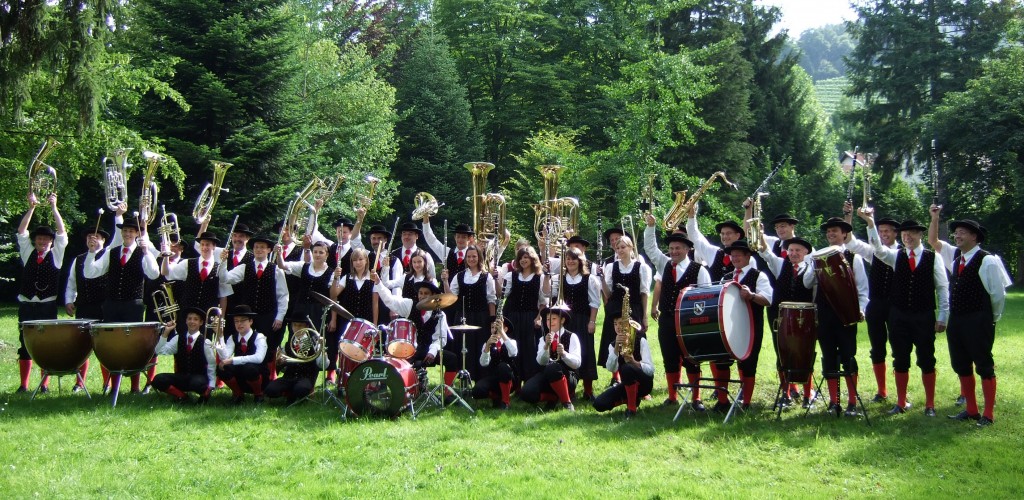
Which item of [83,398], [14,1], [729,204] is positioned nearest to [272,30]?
[14,1]

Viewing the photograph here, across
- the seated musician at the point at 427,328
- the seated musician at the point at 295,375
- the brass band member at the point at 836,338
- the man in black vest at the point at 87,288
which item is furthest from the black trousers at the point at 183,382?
the brass band member at the point at 836,338

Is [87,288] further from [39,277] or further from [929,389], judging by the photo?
[929,389]

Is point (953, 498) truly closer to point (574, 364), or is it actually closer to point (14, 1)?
point (574, 364)

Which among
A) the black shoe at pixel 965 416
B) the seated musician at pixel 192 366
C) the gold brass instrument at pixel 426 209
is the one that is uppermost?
the gold brass instrument at pixel 426 209

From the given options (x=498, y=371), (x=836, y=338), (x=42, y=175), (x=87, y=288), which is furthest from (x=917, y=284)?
(x=42, y=175)

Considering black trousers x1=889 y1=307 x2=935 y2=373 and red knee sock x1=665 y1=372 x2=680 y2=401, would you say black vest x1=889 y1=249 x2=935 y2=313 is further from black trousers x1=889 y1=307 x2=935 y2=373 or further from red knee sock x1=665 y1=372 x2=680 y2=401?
red knee sock x1=665 y1=372 x2=680 y2=401

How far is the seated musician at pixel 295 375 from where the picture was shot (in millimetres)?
9625

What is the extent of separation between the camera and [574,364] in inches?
372

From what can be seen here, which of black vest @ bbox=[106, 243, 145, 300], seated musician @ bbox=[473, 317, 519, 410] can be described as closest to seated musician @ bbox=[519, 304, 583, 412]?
→ seated musician @ bbox=[473, 317, 519, 410]

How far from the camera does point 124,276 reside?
1040cm

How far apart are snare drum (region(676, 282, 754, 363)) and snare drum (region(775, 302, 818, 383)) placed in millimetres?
415

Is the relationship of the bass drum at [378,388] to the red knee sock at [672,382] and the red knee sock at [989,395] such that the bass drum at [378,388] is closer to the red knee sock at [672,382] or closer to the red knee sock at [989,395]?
the red knee sock at [672,382]

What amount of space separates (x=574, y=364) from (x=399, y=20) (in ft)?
112

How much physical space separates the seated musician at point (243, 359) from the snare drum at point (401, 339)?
1728 millimetres
